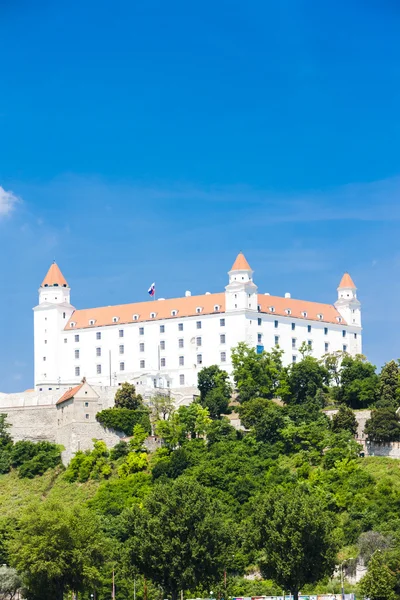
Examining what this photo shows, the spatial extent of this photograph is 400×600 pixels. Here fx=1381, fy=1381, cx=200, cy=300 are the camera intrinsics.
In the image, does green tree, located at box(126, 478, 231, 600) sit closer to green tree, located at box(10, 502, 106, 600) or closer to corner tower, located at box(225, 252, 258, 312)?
green tree, located at box(10, 502, 106, 600)

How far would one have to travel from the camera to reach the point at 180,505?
71.6 metres

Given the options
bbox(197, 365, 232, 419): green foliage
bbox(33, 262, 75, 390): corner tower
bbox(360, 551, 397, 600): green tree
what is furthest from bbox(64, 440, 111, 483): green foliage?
bbox(360, 551, 397, 600): green tree

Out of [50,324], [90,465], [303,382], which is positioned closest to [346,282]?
[303,382]

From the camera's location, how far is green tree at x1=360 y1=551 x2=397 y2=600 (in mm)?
69125

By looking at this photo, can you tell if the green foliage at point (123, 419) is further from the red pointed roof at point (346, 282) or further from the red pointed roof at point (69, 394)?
Result: the red pointed roof at point (346, 282)

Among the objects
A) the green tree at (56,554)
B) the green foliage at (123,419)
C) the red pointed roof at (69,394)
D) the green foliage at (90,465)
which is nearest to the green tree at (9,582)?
the green tree at (56,554)

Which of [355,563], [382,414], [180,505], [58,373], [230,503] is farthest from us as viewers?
[58,373]

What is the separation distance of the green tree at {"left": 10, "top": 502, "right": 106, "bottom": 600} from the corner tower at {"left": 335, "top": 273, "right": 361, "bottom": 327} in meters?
54.9

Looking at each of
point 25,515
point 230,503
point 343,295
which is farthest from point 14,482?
A: point 343,295

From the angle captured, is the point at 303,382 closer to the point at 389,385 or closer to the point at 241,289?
the point at 389,385

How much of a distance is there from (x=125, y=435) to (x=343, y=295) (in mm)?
31494

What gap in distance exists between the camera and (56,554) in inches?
2822

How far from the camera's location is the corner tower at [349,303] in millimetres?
124750

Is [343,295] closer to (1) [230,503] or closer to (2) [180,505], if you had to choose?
(1) [230,503]
